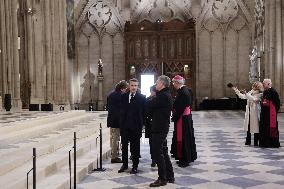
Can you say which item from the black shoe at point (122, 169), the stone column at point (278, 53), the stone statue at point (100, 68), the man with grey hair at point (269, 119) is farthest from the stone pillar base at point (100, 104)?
the black shoe at point (122, 169)

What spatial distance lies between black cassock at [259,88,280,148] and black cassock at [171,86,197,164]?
2.68m

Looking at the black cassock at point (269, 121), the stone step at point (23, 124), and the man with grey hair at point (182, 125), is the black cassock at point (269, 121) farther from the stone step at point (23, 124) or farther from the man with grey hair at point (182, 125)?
the stone step at point (23, 124)

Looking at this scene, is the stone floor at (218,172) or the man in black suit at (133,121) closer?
the stone floor at (218,172)

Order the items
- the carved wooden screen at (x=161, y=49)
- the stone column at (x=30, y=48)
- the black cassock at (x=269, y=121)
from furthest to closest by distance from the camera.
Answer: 1. the carved wooden screen at (x=161, y=49)
2. the stone column at (x=30, y=48)
3. the black cassock at (x=269, y=121)

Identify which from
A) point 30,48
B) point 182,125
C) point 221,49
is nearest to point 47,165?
point 182,125

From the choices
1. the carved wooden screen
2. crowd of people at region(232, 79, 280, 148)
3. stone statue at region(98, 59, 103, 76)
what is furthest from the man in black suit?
stone statue at region(98, 59, 103, 76)

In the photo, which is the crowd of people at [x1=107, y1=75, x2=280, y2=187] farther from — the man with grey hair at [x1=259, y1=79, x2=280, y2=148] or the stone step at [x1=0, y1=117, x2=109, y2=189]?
the man with grey hair at [x1=259, y1=79, x2=280, y2=148]

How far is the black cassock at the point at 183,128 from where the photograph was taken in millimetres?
8305

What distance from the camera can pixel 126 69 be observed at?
2853cm

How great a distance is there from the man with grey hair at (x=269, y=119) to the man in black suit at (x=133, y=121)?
4.04 metres

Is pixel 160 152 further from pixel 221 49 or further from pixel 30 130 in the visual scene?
pixel 221 49

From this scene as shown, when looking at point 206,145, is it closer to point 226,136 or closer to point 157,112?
point 226,136

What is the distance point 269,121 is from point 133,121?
4.34 m

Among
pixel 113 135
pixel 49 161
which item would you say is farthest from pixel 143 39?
pixel 49 161
